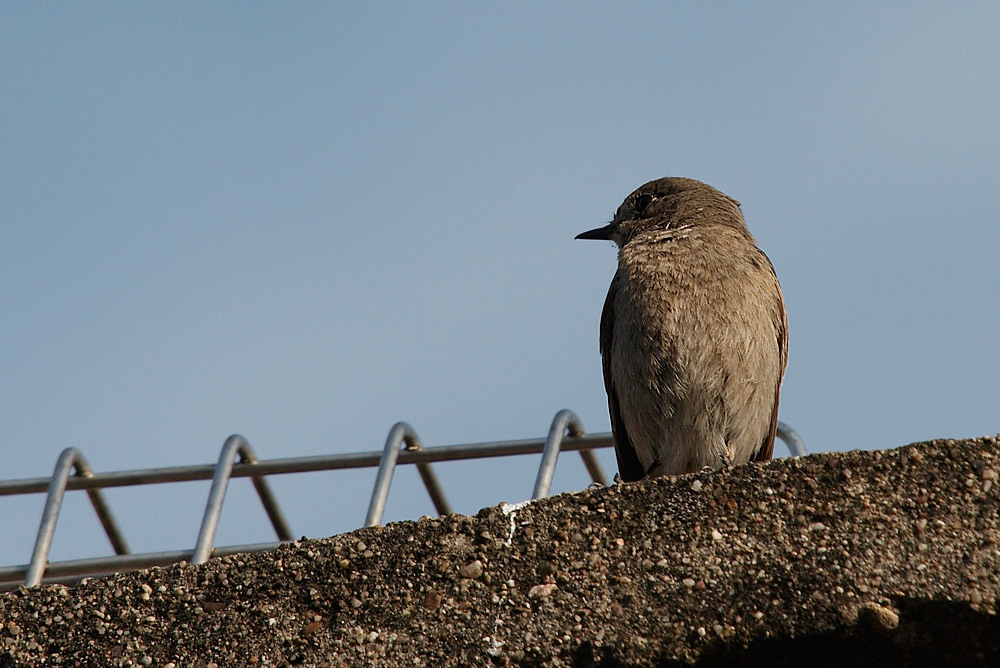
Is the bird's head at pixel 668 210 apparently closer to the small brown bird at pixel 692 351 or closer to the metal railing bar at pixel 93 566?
the small brown bird at pixel 692 351

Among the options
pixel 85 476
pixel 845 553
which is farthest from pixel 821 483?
pixel 85 476

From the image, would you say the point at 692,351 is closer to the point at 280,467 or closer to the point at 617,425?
the point at 617,425

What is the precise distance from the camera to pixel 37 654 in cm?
278

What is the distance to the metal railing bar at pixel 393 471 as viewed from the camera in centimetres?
518

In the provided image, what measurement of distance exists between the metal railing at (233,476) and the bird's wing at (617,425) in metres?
0.64

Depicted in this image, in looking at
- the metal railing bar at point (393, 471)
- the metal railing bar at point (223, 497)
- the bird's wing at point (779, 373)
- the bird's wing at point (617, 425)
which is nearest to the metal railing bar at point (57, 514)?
the metal railing bar at point (223, 497)

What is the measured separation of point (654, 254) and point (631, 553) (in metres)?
4.13

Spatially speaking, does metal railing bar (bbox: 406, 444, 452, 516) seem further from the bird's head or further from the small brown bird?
the bird's head

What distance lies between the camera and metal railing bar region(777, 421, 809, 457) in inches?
230

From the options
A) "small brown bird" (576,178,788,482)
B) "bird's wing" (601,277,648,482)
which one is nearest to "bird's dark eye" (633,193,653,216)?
"small brown bird" (576,178,788,482)

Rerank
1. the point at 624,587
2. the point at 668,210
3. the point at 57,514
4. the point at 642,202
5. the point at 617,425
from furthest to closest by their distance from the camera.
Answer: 1. the point at 642,202
2. the point at 668,210
3. the point at 617,425
4. the point at 57,514
5. the point at 624,587

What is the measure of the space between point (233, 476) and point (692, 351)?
2317 millimetres

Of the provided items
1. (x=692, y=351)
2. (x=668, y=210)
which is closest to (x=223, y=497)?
(x=692, y=351)

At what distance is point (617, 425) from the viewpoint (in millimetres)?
6848
